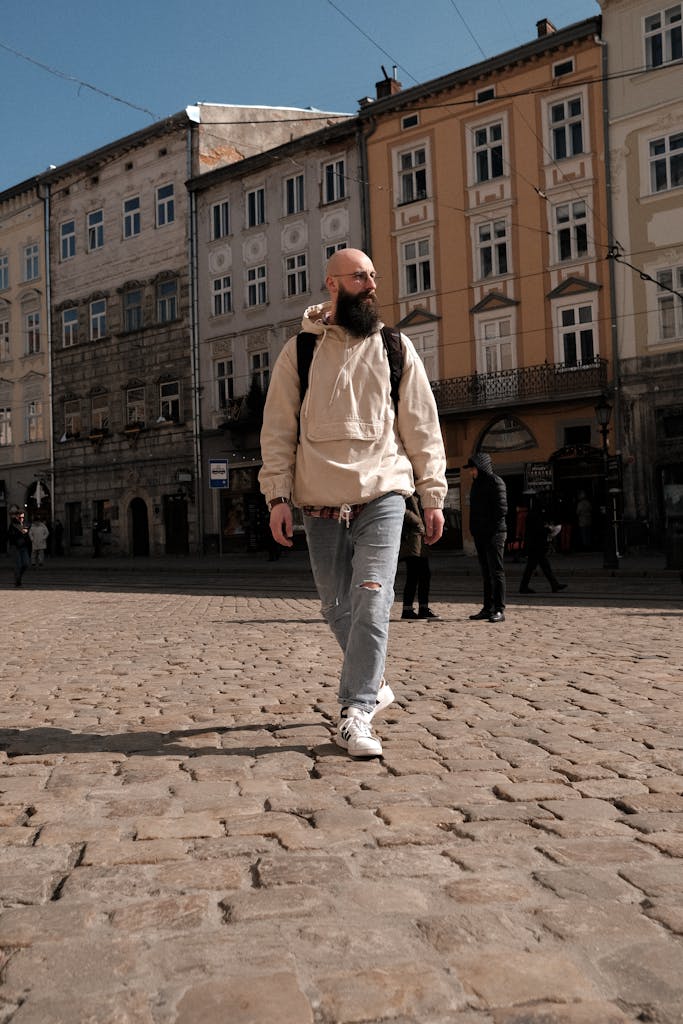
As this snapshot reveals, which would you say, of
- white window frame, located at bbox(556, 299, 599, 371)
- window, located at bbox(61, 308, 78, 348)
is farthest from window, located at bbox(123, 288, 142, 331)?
white window frame, located at bbox(556, 299, 599, 371)

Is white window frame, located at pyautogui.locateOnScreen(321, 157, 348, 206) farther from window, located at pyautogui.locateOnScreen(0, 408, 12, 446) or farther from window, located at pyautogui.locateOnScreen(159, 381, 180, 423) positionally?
window, located at pyautogui.locateOnScreen(0, 408, 12, 446)

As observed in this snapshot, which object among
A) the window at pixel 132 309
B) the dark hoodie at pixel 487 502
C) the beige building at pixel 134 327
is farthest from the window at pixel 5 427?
the dark hoodie at pixel 487 502

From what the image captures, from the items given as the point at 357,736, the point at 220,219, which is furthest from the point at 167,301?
the point at 357,736

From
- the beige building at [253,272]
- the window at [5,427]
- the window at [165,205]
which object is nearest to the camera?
the beige building at [253,272]

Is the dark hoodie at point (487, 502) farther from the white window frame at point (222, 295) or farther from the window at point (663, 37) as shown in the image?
the white window frame at point (222, 295)

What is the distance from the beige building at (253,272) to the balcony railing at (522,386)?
6211 millimetres

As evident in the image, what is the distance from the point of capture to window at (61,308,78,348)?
4312cm

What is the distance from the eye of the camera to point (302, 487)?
4363 millimetres

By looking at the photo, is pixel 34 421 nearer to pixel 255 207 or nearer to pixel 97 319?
pixel 97 319

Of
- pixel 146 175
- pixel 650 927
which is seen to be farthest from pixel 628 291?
pixel 650 927

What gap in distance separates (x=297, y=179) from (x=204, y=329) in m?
6.50

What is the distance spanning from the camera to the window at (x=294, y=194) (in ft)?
114

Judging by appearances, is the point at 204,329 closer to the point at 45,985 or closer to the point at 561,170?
the point at 561,170

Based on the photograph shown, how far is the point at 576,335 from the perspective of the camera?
27.8 meters
